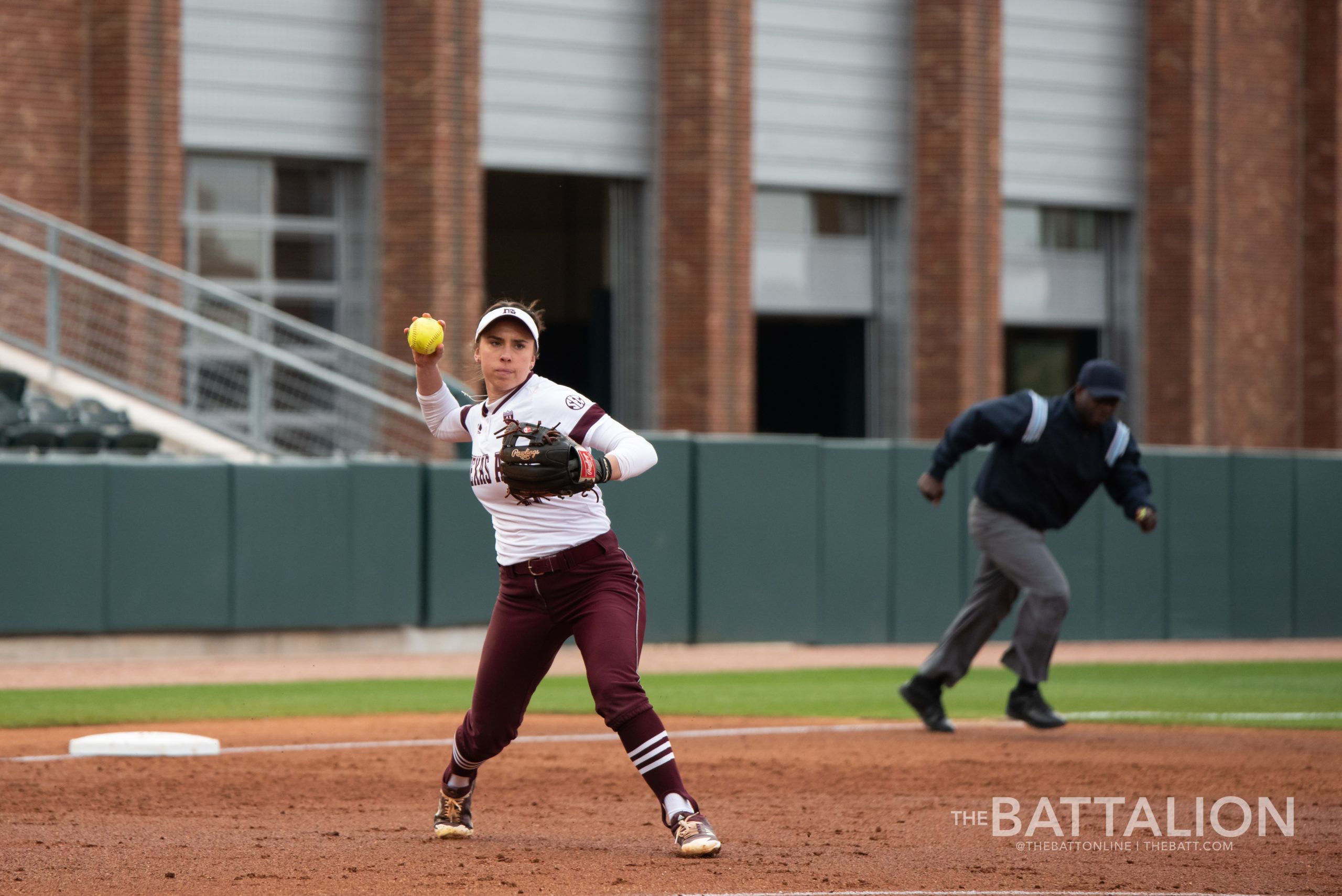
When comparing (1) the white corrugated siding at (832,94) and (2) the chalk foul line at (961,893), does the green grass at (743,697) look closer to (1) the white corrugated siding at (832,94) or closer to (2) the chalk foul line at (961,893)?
(2) the chalk foul line at (961,893)

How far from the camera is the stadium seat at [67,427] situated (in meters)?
15.5

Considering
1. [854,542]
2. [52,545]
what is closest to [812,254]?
[854,542]

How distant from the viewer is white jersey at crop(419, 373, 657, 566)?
6.15 m

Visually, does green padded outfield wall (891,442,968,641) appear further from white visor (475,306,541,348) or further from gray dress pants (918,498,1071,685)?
white visor (475,306,541,348)

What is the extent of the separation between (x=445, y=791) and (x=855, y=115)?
62.0ft

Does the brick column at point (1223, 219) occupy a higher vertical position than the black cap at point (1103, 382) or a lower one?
higher

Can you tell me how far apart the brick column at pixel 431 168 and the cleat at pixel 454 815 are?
14.6 m

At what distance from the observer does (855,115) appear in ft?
79.6

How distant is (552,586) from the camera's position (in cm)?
621

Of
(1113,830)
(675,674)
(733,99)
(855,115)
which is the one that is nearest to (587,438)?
(1113,830)

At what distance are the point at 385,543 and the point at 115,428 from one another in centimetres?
257

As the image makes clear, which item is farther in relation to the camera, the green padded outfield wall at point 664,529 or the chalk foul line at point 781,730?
the green padded outfield wall at point 664,529

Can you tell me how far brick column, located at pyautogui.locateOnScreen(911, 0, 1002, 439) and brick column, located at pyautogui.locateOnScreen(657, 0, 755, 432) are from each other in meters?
2.86

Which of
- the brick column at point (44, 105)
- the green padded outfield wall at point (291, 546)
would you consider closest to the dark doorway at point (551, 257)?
the brick column at point (44, 105)
